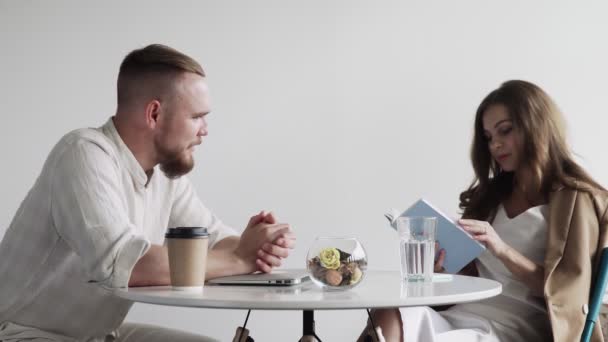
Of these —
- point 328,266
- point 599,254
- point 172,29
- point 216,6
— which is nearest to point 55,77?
point 172,29

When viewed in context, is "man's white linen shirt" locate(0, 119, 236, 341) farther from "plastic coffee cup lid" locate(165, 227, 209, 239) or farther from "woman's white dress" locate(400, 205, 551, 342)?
"woman's white dress" locate(400, 205, 551, 342)

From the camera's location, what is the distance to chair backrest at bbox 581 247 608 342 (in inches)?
83.9

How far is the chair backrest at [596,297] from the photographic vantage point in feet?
6.99

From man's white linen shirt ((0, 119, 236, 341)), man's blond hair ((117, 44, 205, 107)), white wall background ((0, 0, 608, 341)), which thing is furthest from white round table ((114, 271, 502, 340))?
white wall background ((0, 0, 608, 341))

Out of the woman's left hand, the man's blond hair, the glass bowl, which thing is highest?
the man's blond hair

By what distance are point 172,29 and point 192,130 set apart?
1162 mm

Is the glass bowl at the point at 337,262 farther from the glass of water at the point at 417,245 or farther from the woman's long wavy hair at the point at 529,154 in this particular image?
the woman's long wavy hair at the point at 529,154

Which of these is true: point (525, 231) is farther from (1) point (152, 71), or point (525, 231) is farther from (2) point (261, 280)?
(1) point (152, 71)

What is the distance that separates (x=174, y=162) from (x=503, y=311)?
1.03 m

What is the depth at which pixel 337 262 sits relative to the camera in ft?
5.28

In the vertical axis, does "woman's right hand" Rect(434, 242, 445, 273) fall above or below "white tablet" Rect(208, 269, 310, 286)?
below

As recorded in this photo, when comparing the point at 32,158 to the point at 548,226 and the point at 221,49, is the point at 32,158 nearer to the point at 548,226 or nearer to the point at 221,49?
the point at 221,49

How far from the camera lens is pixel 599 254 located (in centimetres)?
222

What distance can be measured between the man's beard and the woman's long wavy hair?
3.28 ft
